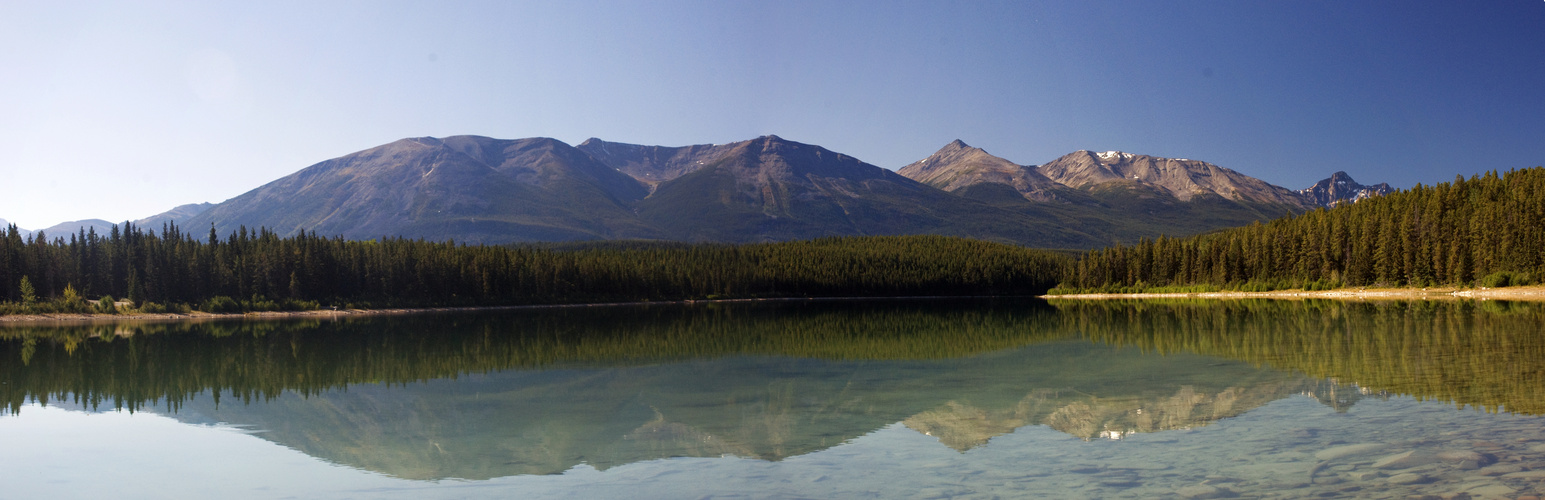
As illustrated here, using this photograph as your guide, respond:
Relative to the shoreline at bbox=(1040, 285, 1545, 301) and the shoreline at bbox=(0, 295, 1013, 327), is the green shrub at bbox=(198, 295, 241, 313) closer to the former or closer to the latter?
the shoreline at bbox=(0, 295, 1013, 327)

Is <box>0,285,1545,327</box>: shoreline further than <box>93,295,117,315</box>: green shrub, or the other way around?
<box>93,295,117,315</box>: green shrub

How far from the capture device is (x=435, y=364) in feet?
105

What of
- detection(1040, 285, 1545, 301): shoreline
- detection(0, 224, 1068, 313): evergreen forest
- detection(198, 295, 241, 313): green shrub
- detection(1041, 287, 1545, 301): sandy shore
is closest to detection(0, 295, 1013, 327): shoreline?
detection(198, 295, 241, 313): green shrub

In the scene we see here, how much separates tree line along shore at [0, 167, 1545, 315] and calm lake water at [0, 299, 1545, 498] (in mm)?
50088

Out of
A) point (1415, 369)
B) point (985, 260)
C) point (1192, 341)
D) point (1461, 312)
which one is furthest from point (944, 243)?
point (1415, 369)

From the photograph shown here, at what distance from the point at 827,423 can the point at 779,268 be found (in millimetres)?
131485

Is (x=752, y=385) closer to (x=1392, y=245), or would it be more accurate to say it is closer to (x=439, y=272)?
(x=1392, y=245)

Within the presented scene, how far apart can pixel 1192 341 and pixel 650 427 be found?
83.0ft

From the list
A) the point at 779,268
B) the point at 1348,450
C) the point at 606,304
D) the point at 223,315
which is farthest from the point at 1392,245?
the point at 223,315

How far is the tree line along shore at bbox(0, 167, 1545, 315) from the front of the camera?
244 feet

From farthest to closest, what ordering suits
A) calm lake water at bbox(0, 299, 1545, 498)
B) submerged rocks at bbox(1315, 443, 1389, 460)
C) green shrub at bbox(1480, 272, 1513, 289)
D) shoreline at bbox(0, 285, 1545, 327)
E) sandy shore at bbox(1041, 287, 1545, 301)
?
green shrub at bbox(1480, 272, 1513, 289) < shoreline at bbox(0, 285, 1545, 327) < sandy shore at bbox(1041, 287, 1545, 301) < submerged rocks at bbox(1315, 443, 1389, 460) < calm lake water at bbox(0, 299, 1545, 498)

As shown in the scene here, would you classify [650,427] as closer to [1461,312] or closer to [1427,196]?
[1461,312]

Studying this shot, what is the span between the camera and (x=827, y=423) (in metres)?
17.1

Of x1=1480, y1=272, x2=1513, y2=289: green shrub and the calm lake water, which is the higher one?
x1=1480, y1=272, x2=1513, y2=289: green shrub
